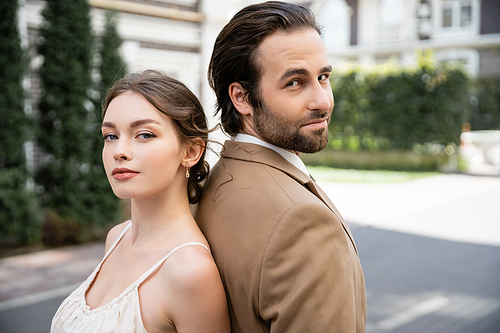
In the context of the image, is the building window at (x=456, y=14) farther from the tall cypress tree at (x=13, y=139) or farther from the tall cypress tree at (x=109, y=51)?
the tall cypress tree at (x=13, y=139)

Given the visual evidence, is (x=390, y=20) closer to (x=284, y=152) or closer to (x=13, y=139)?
(x=13, y=139)

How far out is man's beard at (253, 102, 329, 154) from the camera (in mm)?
1459

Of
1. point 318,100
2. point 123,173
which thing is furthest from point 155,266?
point 318,100

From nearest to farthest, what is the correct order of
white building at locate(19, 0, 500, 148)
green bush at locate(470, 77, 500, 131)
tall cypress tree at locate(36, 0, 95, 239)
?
tall cypress tree at locate(36, 0, 95, 239)
white building at locate(19, 0, 500, 148)
green bush at locate(470, 77, 500, 131)

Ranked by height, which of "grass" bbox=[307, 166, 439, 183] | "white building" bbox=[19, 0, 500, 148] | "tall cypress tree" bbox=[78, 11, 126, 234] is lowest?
"grass" bbox=[307, 166, 439, 183]

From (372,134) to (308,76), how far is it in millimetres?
15766

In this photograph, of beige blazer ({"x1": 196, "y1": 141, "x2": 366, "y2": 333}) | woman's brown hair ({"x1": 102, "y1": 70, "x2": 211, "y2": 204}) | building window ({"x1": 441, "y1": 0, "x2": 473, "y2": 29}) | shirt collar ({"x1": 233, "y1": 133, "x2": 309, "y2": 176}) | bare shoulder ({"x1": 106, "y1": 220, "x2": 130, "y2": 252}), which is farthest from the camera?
building window ({"x1": 441, "y1": 0, "x2": 473, "y2": 29})

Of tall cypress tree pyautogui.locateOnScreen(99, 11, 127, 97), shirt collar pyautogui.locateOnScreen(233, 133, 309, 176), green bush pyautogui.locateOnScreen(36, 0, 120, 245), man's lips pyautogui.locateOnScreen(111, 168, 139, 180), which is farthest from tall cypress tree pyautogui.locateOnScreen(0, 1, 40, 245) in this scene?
shirt collar pyautogui.locateOnScreen(233, 133, 309, 176)

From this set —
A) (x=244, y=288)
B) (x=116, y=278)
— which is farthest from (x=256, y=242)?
(x=116, y=278)

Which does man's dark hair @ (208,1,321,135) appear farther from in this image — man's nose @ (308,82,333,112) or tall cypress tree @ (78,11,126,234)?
tall cypress tree @ (78,11,126,234)

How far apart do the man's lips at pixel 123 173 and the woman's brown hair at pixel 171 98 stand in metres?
0.20

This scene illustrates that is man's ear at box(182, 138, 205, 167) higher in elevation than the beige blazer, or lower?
higher

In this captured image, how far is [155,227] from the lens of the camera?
1495 millimetres

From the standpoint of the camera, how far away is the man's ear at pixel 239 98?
1.53 metres
